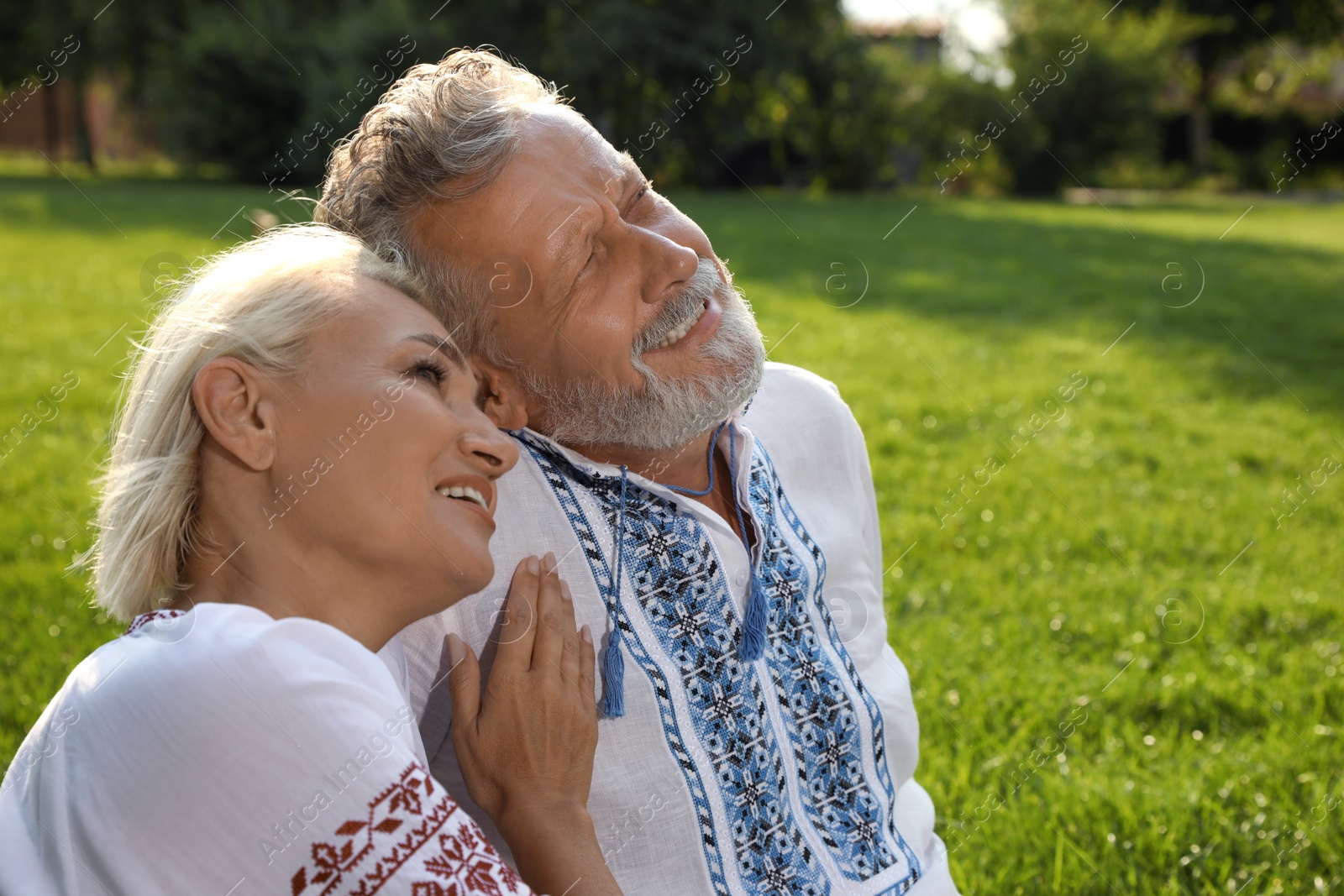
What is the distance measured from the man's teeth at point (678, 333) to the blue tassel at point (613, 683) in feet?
1.79

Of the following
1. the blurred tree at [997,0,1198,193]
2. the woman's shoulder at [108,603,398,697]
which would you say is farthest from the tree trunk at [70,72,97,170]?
the woman's shoulder at [108,603,398,697]

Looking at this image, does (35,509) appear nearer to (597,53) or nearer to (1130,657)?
(1130,657)

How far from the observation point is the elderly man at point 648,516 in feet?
5.71

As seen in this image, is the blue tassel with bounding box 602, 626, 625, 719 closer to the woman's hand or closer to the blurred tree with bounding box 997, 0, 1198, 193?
the woman's hand

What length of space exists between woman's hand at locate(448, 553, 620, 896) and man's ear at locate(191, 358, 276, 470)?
0.42 meters

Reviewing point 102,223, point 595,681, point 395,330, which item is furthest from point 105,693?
point 102,223

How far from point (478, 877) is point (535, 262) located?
3.56 ft

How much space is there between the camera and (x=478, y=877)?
119 centimetres

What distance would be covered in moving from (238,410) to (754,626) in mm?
879

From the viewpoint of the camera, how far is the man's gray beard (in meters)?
1.97

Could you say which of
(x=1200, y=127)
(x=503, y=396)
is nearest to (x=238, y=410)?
(x=503, y=396)

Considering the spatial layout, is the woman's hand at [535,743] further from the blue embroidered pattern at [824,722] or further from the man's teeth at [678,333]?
the man's teeth at [678,333]

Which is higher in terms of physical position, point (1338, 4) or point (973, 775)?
point (973, 775)

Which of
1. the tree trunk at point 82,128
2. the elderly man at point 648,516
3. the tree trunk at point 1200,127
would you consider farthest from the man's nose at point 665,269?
the tree trunk at point 1200,127
